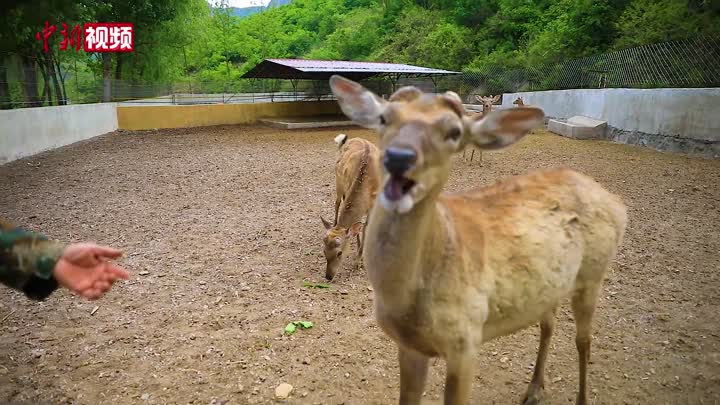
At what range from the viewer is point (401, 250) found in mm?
2160

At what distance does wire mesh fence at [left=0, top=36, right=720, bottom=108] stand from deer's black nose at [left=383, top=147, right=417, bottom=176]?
13218 mm

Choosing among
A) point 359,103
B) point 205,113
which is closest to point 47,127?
point 205,113

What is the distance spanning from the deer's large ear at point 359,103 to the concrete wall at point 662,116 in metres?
11.9

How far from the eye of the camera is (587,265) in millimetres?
2930

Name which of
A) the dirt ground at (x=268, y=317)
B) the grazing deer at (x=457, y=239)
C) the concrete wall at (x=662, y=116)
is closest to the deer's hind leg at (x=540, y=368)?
the dirt ground at (x=268, y=317)

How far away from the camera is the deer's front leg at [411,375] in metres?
2.71

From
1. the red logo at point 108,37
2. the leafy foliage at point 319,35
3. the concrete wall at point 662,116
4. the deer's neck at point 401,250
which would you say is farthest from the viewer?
the red logo at point 108,37

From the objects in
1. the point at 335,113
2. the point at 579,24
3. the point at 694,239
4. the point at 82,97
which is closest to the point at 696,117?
the point at 694,239

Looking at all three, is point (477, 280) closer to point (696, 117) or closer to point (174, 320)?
point (174, 320)

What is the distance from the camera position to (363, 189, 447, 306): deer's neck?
215 centimetres

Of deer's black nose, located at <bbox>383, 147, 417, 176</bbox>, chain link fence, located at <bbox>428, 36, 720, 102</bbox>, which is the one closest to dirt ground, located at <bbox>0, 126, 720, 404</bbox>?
deer's black nose, located at <bbox>383, 147, 417, 176</bbox>

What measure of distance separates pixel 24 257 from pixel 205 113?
1965 cm

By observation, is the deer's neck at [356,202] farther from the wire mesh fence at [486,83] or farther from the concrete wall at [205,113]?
the concrete wall at [205,113]

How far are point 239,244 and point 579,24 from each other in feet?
79.9
